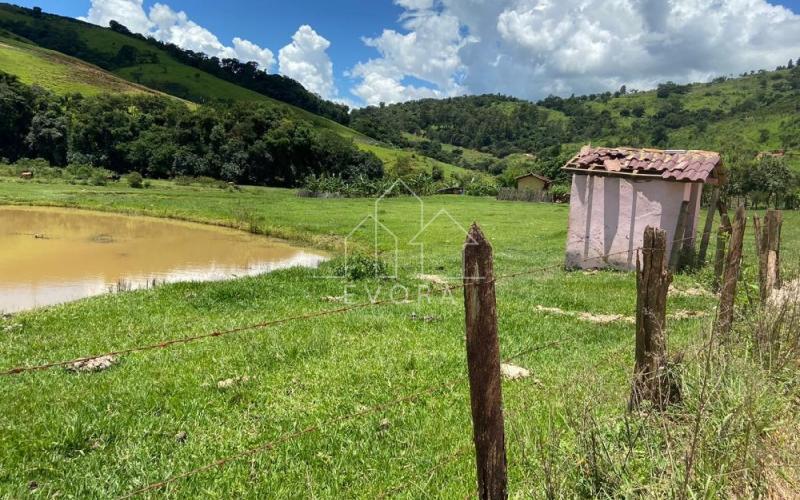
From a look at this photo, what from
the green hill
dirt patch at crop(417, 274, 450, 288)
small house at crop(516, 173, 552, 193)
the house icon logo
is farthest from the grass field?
the green hill

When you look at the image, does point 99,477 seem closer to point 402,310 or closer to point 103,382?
point 103,382

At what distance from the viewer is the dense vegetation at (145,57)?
494 ft

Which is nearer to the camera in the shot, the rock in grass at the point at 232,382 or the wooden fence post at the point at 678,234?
the rock in grass at the point at 232,382

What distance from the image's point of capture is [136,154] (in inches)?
3002

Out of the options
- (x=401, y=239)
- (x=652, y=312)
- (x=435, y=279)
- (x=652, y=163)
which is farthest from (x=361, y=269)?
(x=401, y=239)

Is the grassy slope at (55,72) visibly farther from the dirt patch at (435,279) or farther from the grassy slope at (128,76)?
the dirt patch at (435,279)

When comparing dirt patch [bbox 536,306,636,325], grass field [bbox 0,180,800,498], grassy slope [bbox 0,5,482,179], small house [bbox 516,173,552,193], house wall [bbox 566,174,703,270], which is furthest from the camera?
grassy slope [bbox 0,5,482,179]

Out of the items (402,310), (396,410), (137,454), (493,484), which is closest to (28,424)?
(137,454)

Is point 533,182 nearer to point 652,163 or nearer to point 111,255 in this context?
point 652,163

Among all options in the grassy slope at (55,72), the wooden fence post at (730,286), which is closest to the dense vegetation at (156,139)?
the grassy slope at (55,72)

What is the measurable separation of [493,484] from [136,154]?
85437mm

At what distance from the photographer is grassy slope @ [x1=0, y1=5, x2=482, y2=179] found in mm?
101625

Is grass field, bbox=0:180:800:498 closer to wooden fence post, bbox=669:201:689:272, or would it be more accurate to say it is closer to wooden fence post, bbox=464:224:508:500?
wooden fence post, bbox=464:224:508:500

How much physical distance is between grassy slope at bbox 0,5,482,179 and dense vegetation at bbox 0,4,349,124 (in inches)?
42.8
